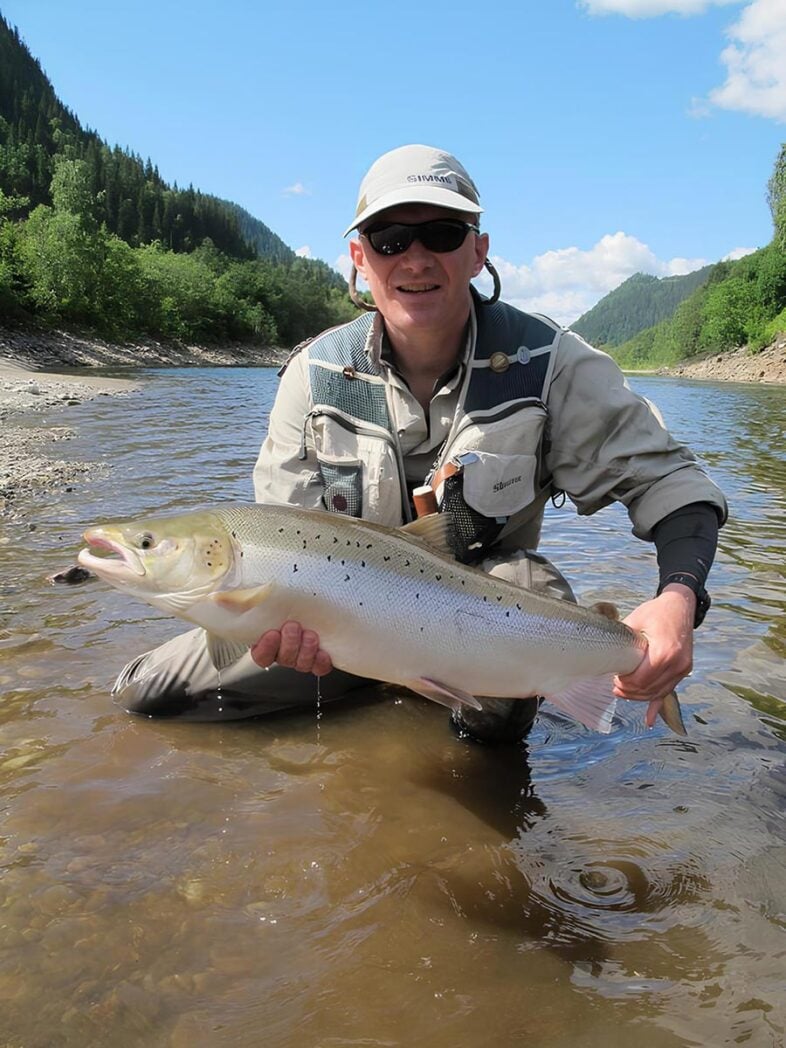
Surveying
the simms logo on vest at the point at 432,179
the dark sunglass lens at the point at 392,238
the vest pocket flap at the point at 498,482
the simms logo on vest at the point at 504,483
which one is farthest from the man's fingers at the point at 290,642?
the simms logo on vest at the point at 432,179

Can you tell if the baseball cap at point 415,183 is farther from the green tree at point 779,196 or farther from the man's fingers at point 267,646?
the green tree at point 779,196

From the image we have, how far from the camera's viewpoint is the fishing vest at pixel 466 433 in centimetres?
359

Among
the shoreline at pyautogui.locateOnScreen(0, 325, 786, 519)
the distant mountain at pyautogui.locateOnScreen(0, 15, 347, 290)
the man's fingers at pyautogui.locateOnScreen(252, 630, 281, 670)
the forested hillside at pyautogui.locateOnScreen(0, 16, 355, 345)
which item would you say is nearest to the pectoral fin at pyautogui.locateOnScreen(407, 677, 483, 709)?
the man's fingers at pyautogui.locateOnScreen(252, 630, 281, 670)

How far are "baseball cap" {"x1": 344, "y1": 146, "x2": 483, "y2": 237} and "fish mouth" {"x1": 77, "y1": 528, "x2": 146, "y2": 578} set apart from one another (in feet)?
5.60

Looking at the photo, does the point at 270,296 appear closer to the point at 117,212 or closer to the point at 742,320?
the point at 117,212

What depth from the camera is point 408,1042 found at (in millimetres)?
1926

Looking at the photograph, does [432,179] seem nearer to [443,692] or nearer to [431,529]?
[431,529]

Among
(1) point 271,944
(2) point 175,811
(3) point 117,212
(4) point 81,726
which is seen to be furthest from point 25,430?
(3) point 117,212

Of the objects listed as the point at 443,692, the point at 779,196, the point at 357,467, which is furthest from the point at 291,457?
the point at 779,196

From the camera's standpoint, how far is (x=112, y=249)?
198 ft

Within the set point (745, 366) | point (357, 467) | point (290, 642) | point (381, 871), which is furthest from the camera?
point (745, 366)

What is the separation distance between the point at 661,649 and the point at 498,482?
120 cm

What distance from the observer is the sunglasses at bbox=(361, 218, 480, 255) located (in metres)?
3.38

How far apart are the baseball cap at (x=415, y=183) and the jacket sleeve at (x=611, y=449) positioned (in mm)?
825
